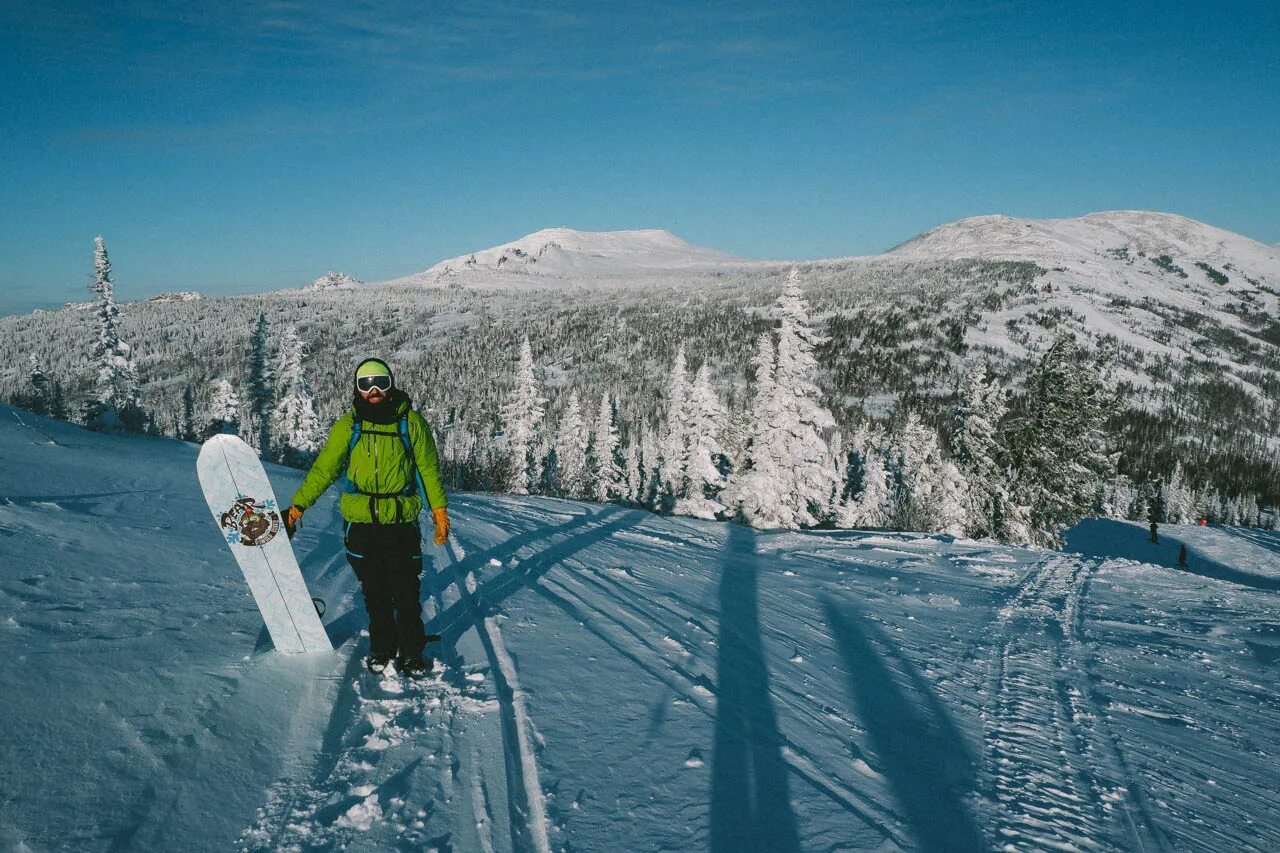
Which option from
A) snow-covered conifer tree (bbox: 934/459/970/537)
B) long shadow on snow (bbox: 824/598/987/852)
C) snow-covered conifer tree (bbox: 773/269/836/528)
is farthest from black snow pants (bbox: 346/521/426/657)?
snow-covered conifer tree (bbox: 934/459/970/537)

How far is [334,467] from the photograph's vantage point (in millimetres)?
4602

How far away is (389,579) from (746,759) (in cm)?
301

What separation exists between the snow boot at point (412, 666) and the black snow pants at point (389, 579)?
3cm

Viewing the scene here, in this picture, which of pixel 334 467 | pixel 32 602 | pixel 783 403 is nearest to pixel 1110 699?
pixel 334 467

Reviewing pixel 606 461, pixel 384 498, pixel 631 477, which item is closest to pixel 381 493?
pixel 384 498

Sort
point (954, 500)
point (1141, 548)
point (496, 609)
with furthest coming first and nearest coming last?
1. point (1141, 548)
2. point (954, 500)
3. point (496, 609)

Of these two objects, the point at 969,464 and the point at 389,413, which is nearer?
the point at 389,413

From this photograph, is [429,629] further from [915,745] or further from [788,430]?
[788,430]

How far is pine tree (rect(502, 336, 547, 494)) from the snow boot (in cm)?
3951

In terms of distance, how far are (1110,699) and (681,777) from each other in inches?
195

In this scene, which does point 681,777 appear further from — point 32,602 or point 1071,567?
point 1071,567

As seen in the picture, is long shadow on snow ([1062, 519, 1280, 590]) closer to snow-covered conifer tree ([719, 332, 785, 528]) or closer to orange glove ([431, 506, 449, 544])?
snow-covered conifer tree ([719, 332, 785, 528])

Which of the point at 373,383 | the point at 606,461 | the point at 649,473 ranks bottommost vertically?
the point at 649,473

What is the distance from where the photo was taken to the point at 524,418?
46562mm
